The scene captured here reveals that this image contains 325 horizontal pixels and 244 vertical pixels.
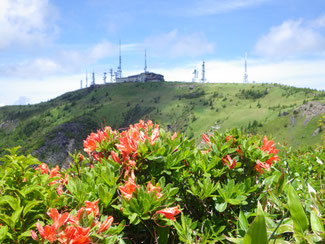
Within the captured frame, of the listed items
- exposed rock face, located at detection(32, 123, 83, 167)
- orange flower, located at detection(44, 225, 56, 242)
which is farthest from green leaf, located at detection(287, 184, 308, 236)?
exposed rock face, located at detection(32, 123, 83, 167)

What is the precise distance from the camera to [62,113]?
61.0 meters

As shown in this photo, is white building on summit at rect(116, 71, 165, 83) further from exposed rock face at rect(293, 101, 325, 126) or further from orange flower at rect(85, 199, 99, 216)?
orange flower at rect(85, 199, 99, 216)

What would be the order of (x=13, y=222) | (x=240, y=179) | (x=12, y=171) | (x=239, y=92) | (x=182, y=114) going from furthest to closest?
(x=239, y=92), (x=182, y=114), (x=240, y=179), (x=12, y=171), (x=13, y=222)

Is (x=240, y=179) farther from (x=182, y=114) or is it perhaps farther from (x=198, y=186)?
(x=182, y=114)

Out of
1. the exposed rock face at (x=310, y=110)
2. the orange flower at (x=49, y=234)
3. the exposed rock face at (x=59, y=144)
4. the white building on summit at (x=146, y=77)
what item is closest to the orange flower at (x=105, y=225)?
the orange flower at (x=49, y=234)

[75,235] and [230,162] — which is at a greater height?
[230,162]

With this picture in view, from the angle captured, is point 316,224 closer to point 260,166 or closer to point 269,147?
point 260,166

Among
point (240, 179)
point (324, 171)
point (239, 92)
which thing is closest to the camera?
point (240, 179)

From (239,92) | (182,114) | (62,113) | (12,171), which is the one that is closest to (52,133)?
(62,113)

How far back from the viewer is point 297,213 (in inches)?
30.9

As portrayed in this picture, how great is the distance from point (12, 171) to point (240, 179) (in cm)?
183

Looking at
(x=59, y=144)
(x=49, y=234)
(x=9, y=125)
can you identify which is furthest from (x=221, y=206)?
(x=9, y=125)

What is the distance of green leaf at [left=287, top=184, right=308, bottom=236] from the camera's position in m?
0.77

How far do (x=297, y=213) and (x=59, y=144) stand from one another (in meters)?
45.0
